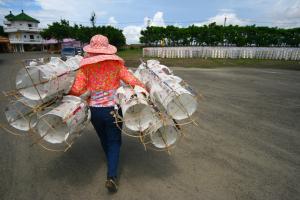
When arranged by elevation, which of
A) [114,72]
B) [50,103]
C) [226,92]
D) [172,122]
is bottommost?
[226,92]

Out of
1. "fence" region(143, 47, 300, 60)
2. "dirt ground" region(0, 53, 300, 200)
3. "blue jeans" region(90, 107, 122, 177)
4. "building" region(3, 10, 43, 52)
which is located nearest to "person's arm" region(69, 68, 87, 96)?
"blue jeans" region(90, 107, 122, 177)

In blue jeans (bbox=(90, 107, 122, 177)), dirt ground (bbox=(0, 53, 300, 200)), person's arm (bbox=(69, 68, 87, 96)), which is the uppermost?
person's arm (bbox=(69, 68, 87, 96))

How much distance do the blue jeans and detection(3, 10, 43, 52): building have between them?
6967cm

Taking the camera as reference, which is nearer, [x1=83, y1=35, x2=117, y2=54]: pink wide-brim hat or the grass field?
[x1=83, y1=35, x2=117, y2=54]: pink wide-brim hat

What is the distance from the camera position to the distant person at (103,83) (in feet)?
9.37

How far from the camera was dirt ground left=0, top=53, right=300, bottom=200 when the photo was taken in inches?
114

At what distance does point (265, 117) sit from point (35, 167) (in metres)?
4.93

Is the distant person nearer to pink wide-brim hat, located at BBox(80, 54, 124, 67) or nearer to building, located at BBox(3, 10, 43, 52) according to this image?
pink wide-brim hat, located at BBox(80, 54, 124, 67)

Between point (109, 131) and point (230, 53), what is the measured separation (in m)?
25.2

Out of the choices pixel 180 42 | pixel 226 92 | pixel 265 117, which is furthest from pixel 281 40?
pixel 265 117

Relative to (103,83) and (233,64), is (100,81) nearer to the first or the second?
(103,83)

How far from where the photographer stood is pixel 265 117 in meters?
5.73

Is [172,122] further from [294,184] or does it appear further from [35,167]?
[35,167]

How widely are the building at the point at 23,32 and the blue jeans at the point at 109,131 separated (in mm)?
69665
